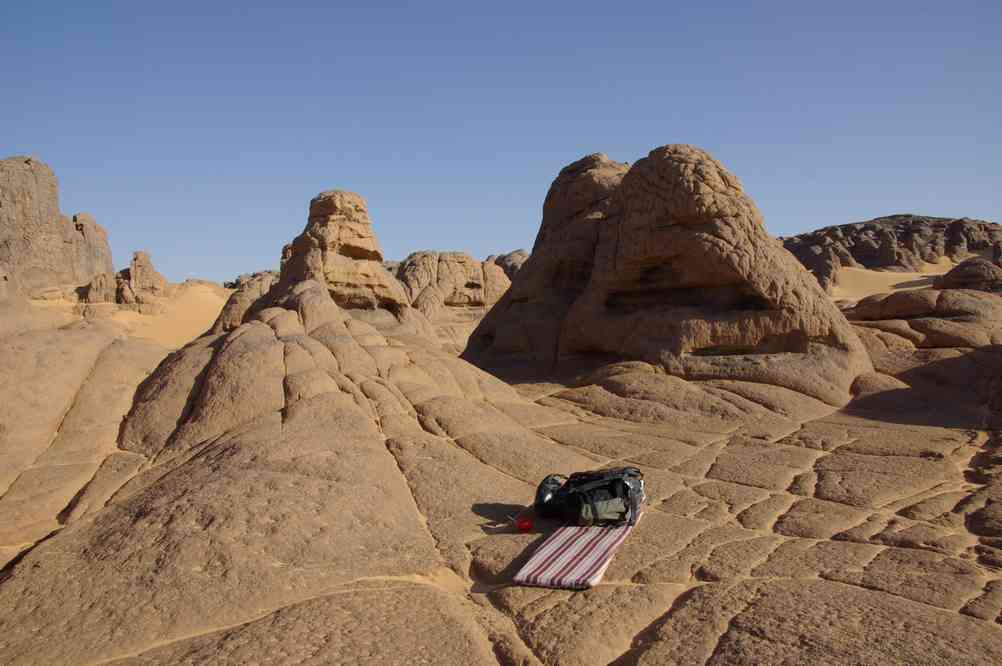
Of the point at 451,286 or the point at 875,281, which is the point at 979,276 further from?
the point at 875,281

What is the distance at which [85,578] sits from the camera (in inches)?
143

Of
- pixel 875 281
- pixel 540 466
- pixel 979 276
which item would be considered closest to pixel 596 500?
pixel 540 466

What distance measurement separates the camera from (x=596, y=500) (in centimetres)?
479

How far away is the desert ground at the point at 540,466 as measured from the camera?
3.31 metres

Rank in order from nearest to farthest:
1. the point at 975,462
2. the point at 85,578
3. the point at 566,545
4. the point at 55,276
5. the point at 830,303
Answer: the point at 85,578, the point at 566,545, the point at 975,462, the point at 830,303, the point at 55,276

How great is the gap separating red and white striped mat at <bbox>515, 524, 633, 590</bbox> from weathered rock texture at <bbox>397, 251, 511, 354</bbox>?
17.7 metres

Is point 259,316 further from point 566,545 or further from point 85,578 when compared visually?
point 566,545

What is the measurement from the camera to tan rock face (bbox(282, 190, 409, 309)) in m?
13.3

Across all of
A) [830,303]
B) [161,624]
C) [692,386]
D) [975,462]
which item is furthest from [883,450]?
[161,624]

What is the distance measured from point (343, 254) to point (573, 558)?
36.5 ft

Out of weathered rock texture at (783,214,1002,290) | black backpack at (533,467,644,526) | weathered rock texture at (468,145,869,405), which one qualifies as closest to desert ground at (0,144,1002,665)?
weathered rock texture at (468,145,869,405)

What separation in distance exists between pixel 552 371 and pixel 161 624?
373 inches

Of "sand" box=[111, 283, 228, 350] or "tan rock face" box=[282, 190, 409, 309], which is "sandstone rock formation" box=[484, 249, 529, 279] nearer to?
"sand" box=[111, 283, 228, 350]

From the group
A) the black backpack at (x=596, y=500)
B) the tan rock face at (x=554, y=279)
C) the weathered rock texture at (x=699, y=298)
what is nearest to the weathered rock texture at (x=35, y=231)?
the tan rock face at (x=554, y=279)
